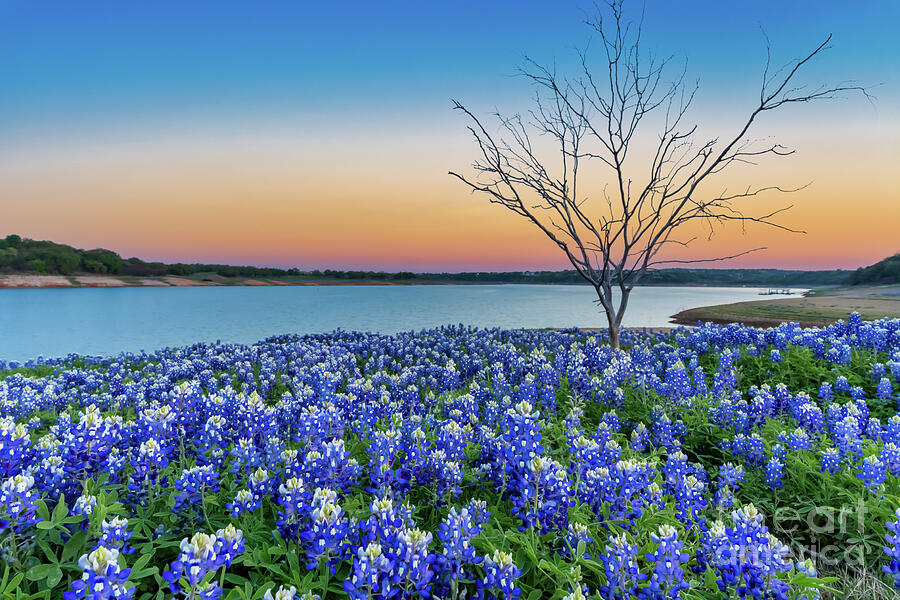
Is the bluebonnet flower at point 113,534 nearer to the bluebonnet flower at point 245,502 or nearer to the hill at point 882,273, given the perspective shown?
the bluebonnet flower at point 245,502

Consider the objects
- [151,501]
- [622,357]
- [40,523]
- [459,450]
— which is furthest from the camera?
[622,357]

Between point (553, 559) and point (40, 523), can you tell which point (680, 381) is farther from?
point (40, 523)

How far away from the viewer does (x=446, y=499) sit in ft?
10.9

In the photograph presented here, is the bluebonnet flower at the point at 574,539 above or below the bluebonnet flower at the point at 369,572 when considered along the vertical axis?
below

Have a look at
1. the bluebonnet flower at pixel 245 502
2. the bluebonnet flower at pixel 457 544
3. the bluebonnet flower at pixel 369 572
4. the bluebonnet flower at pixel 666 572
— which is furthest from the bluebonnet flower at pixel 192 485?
the bluebonnet flower at pixel 666 572

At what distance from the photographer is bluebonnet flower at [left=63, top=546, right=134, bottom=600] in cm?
177

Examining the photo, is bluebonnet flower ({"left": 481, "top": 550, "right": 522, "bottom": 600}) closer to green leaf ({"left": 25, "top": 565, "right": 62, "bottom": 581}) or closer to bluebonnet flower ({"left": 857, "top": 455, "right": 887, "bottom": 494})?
green leaf ({"left": 25, "top": 565, "right": 62, "bottom": 581})

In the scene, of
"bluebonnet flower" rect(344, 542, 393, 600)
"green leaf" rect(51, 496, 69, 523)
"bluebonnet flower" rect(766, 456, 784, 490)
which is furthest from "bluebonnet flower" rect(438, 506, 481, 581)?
"bluebonnet flower" rect(766, 456, 784, 490)

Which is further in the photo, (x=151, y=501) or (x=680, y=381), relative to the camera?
(x=680, y=381)

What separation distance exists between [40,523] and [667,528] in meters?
3.40

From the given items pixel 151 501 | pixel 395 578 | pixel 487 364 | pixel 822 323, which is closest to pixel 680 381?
pixel 487 364

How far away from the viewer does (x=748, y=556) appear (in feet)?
7.59

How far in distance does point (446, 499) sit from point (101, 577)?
207 cm

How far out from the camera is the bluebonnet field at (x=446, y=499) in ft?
7.55
